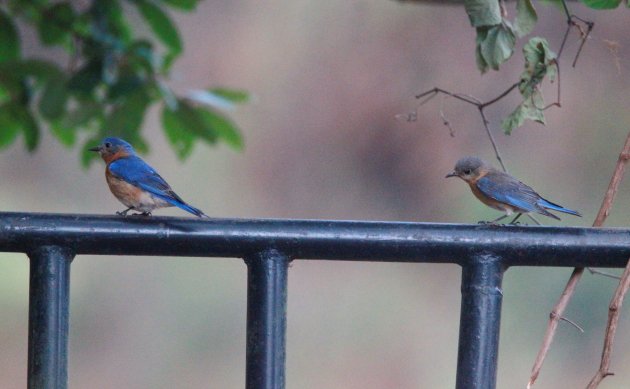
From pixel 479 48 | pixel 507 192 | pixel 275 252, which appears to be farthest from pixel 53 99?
pixel 275 252

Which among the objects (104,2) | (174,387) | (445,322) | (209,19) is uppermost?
(209,19)

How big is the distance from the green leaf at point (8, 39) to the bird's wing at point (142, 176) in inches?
19.7

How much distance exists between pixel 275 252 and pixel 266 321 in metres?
0.09

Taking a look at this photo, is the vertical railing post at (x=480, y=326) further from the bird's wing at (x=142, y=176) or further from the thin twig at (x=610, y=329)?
the bird's wing at (x=142, y=176)

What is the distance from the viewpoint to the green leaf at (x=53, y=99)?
3047mm

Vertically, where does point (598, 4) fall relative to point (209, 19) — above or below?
below

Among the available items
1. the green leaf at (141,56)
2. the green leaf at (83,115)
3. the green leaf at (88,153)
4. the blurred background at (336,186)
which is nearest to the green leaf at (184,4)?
the green leaf at (141,56)

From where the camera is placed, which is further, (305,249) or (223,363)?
(223,363)

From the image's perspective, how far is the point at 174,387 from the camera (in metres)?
7.78

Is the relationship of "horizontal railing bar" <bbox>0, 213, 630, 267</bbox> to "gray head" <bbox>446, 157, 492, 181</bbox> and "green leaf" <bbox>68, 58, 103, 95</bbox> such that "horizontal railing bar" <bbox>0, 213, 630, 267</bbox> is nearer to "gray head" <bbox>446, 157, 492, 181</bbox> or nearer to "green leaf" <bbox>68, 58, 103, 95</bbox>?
"gray head" <bbox>446, 157, 492, 181</bbox>

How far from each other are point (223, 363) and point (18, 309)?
69.1 inches

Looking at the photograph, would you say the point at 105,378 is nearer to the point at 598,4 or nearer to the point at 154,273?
the point at 154,273

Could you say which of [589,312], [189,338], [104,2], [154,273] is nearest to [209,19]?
[154,273]

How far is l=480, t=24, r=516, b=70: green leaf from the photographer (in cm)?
170
